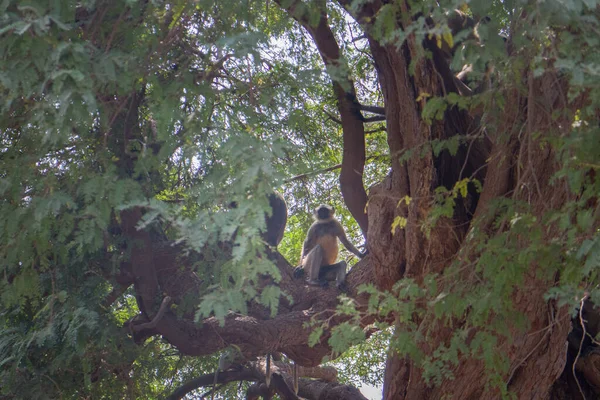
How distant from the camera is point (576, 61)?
3268 mm

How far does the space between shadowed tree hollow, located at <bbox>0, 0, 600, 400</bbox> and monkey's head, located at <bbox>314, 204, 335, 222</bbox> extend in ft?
6.86

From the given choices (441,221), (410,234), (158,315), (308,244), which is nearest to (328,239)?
(308,244)

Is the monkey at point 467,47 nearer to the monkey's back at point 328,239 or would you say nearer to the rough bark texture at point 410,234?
the rough bark texture at point 410,234

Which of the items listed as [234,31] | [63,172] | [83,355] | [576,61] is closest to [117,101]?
[63,172]

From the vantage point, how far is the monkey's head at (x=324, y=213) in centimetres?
953

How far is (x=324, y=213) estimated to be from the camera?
9.73 meters

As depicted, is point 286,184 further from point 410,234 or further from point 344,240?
point 344,240

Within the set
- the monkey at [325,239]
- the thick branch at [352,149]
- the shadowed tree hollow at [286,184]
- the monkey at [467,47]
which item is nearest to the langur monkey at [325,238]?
the monkey at [325,239]

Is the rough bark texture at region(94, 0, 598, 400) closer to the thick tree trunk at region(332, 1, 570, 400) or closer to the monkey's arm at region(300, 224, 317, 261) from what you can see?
the thick tree trunk at region(332, 1, 570, 400)

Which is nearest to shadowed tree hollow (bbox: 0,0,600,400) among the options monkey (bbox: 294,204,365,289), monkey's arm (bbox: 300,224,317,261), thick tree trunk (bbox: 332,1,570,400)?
thick tree trunk (bbox: 332,1,570,400)

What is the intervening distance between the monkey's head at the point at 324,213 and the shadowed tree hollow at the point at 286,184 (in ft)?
6.86

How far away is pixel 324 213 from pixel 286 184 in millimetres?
4336

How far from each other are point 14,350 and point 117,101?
7.88 ft

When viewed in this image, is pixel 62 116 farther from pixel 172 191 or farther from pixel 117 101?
pixel 172 191
